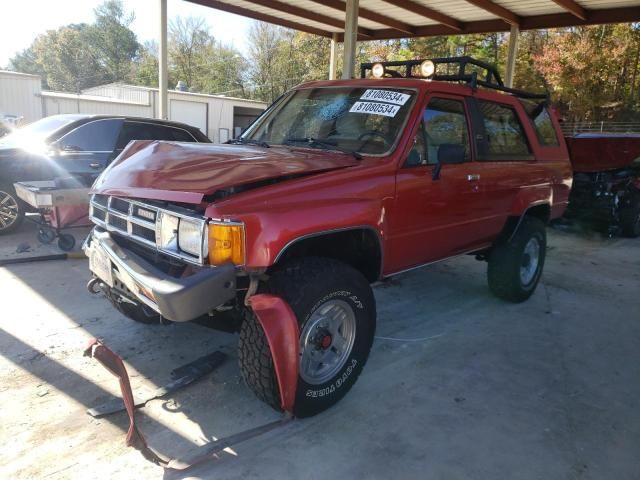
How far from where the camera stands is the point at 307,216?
2.73 metres

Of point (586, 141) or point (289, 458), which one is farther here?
point (586, 141)

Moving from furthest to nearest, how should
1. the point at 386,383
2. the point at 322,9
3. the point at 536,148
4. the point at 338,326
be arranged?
the point at 322,9, the point at 536,148, the point at 386,383, the point at 338,326

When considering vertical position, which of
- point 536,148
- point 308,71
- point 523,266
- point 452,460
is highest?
point 308,71

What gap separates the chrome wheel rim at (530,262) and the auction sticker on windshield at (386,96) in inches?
89.3

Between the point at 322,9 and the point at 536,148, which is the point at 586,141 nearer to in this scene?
the point at 536,148

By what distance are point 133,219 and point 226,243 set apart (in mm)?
746

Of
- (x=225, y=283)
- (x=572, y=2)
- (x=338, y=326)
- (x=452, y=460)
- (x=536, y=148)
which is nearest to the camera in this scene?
(x=225, y=283)

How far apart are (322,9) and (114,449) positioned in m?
11.0

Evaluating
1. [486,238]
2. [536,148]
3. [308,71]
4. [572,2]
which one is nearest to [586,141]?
[572,2]

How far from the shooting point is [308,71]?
38.7m

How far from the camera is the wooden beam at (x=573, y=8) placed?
975 centimetres

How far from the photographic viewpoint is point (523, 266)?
510 centimetres

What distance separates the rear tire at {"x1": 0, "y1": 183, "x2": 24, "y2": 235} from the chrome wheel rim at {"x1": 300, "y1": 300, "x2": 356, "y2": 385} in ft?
18.4

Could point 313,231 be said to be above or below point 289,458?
above
